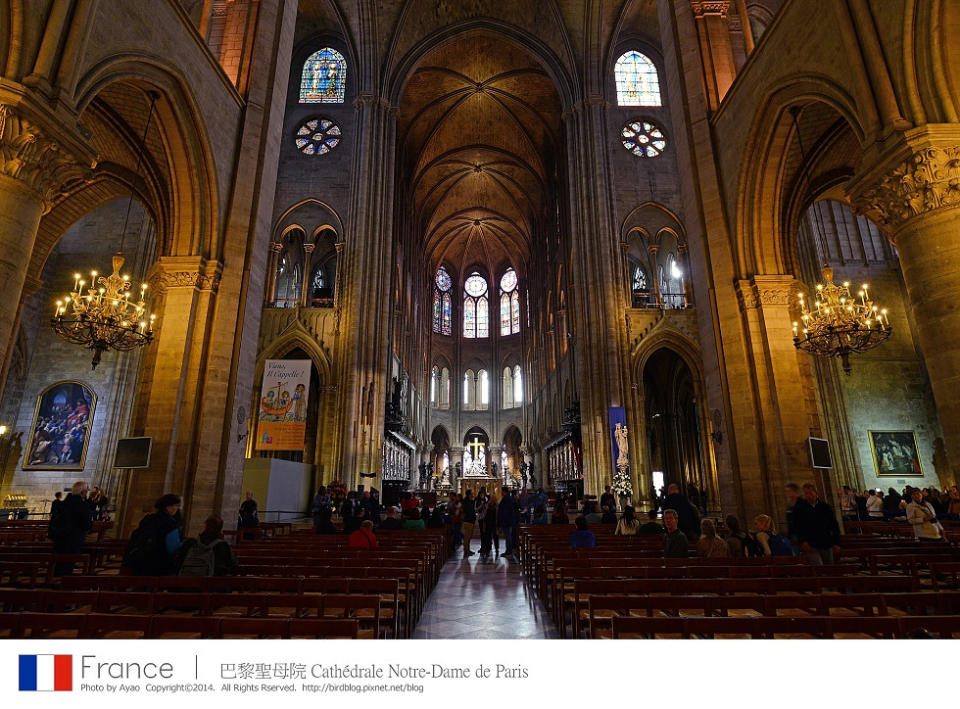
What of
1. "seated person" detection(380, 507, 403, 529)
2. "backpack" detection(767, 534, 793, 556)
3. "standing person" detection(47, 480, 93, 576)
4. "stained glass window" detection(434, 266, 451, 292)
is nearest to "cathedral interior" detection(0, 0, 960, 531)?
"backpack" detection(767, 534, 793, 556)

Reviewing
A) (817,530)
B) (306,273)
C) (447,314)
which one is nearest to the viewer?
(817,530)

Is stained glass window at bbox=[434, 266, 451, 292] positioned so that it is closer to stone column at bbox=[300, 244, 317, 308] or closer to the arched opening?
the arched opening

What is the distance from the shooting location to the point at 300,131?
22.4 meters

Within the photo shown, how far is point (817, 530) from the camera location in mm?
5566

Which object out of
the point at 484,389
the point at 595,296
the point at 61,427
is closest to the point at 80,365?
the point at 61,427

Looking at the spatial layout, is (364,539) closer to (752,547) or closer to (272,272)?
(752,547)

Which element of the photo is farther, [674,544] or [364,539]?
[364,539]

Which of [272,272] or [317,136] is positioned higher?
[317,136]

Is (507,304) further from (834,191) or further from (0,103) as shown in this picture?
(0,103)

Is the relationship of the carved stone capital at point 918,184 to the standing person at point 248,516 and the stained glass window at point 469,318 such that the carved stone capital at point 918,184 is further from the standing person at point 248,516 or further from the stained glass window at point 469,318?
the stained glass window at point 469,318

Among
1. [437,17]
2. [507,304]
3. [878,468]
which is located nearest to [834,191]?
[878,468]

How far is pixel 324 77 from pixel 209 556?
78.4 feet

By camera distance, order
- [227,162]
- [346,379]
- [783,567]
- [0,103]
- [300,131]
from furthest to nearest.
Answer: [300,131] → [346,379] → [227,162] → [0,103] → [783,567]
